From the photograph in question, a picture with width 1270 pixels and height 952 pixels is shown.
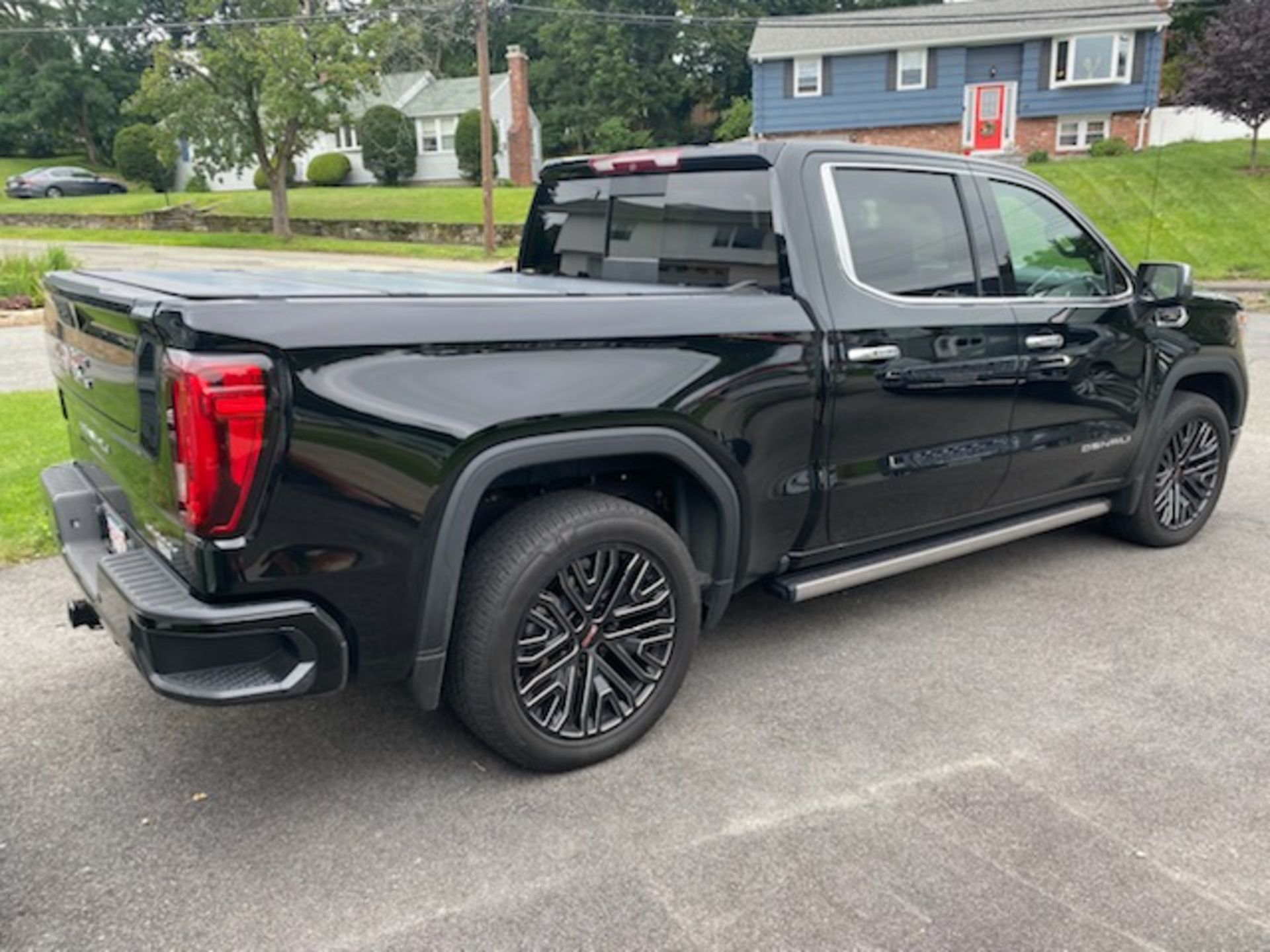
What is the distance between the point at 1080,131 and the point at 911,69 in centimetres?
595

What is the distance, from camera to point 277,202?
30812 mm

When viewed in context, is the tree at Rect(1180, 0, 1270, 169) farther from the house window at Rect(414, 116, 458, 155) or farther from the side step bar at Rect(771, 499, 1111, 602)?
the house window at Rect(414, 116, 458, 155)

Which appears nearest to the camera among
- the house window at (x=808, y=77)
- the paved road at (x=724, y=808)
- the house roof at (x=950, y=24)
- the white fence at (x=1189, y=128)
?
the paved road at (x=724, y=808)

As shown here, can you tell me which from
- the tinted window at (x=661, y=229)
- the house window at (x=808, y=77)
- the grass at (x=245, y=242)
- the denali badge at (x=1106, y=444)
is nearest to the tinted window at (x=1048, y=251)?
the denali badge at (x=1106, y=444)

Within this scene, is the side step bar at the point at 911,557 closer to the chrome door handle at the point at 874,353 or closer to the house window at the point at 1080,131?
the chrome door handle at the point at 874,353

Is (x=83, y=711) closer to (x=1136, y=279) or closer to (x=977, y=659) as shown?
(x=977, y=659)

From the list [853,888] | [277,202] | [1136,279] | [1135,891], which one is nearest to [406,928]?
[853,888]

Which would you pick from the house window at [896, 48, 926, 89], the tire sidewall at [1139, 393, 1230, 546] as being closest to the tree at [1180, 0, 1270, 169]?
the house window at [896, 48, 926, 89]

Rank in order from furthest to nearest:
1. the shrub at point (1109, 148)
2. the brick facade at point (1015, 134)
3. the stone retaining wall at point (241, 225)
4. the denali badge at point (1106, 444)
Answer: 1. the brick facade at point (1015, 134)
2. the shrub at point (1109, 148)
3. the stone retaining wall at point (241, 225)
4. the denali badge at point (1106, 444)

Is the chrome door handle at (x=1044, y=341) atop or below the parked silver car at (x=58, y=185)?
below

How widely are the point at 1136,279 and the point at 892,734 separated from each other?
2.68 metres

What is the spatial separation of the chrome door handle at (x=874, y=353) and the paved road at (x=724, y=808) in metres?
1.18

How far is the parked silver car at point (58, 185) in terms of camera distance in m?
41.6

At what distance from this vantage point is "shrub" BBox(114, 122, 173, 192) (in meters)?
44.9
